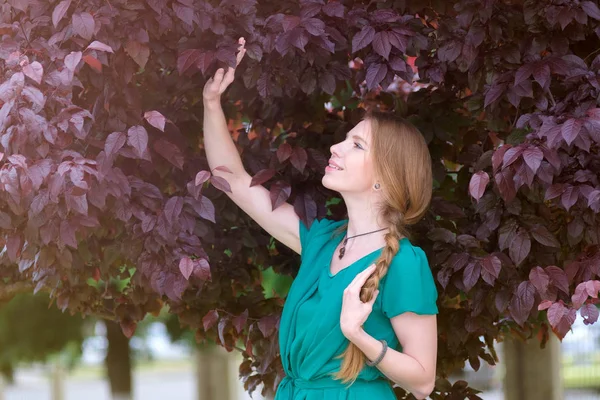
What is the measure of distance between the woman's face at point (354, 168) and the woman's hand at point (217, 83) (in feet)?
1.41

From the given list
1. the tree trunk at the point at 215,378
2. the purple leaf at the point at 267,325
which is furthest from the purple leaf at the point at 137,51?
the tree trunk at the point at 215,378

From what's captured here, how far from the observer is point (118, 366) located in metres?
9.20

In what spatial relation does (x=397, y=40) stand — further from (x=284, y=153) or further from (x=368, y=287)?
(x=368, y=287)

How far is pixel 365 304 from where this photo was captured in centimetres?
238

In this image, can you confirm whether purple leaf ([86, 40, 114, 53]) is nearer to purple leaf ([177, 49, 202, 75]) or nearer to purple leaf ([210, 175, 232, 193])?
purple leaf ([177, 49, 202, 75])

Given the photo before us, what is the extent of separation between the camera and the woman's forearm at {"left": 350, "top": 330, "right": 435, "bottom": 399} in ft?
7.86

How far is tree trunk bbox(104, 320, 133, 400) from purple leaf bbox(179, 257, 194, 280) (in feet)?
22.1

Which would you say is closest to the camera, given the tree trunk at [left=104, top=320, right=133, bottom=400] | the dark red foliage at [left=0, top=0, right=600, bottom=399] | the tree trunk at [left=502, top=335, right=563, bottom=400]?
the dark red foliage at [left=0, top=0, right=600, bottom=399]

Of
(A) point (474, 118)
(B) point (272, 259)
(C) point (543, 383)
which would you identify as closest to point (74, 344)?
(C) point (543, 383)

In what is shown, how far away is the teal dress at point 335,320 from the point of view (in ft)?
8.22

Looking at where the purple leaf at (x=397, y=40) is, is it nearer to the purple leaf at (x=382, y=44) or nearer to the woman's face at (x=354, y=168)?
the purple leaf at (x=382, y=44)

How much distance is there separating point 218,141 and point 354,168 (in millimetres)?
526

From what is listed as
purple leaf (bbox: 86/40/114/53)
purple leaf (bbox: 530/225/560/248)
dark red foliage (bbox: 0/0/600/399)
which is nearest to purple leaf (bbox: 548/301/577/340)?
dark red foliage (bbox: 0/0/600/399)

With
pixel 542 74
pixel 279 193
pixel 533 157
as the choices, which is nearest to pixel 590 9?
pixel 542 74
